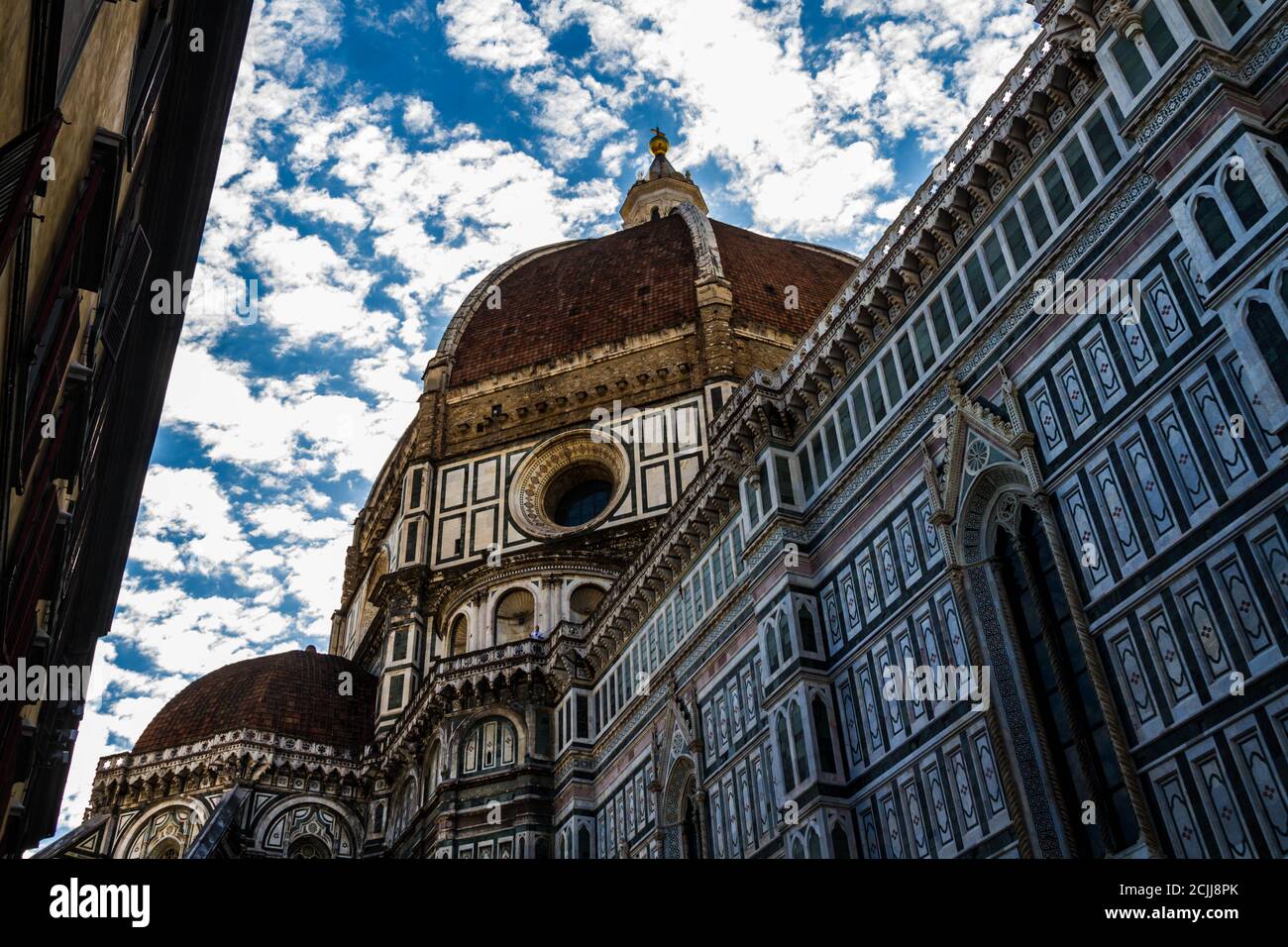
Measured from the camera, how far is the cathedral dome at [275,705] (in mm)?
39500

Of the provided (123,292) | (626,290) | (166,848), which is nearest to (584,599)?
(166,848)

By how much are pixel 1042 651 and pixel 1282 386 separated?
15.8ft

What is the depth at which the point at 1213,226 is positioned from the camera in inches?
504

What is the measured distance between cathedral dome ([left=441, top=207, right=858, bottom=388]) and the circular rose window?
486cm

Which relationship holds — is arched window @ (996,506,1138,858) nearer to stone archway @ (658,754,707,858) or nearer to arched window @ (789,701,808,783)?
arched window @ (789,701,808,783)

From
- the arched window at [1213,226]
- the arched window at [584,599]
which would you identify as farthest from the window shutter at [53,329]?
the arched window at [584,599]

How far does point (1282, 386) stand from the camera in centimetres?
1140

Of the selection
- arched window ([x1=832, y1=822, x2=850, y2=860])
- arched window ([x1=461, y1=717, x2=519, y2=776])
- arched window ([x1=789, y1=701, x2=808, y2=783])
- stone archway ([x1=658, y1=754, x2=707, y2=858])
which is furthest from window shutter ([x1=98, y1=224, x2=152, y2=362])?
arched window ([x1=461, y1=717, x2=519, y2=776])

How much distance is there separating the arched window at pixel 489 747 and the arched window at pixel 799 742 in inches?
517

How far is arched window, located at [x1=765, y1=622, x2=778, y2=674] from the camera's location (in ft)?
63.4

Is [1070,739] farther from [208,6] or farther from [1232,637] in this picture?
[208,6]
